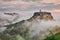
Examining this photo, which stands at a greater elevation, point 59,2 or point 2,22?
point 59,2

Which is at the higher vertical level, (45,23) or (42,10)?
(42,10)

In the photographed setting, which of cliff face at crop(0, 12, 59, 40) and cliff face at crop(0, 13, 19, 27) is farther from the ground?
cliff face at crop(0, 13, 19, 27)

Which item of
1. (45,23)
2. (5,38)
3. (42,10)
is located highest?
(42,10)

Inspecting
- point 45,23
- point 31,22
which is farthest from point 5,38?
point 45,23

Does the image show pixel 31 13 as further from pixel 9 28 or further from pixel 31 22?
pixel 9 28

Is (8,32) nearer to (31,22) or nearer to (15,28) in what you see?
(15,28)

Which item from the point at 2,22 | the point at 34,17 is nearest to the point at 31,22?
the point at 34,17

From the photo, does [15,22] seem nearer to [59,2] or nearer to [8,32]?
[8,32]

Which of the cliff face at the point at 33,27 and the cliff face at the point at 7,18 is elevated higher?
the cliff face at the point at 7,18
